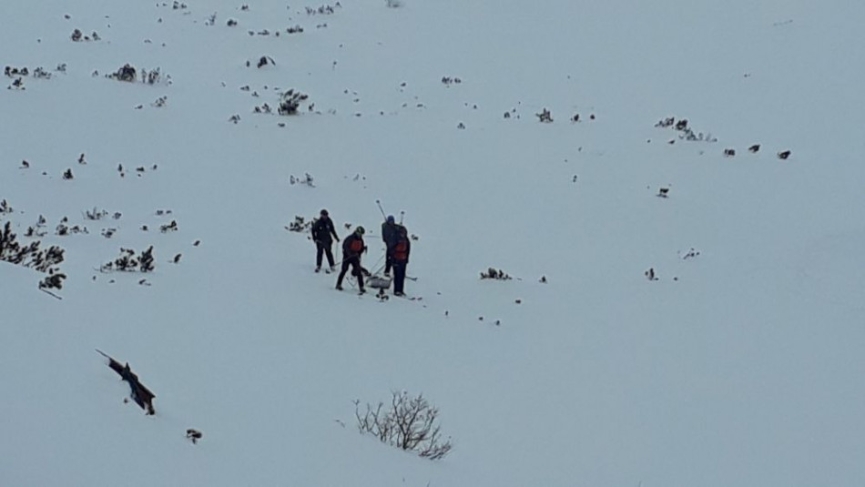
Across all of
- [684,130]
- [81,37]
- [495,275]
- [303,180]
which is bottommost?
[495,275]

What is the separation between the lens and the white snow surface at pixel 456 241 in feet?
23.9

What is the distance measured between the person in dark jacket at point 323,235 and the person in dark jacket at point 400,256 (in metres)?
1.19

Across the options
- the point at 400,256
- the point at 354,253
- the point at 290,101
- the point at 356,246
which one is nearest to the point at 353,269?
the point at 354,253

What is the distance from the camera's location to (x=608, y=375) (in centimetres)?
1106

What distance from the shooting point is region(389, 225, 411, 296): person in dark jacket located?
13344mm

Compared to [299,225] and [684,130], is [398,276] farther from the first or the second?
[684,130]

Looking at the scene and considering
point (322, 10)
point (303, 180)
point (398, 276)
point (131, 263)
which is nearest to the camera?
point (131, 263)

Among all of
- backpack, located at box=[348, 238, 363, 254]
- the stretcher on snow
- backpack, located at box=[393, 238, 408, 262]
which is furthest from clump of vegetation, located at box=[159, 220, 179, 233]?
backpack, located at box=[393, 238, 408, 262]

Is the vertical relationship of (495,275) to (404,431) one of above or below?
above

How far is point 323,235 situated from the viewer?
1410 centimetres

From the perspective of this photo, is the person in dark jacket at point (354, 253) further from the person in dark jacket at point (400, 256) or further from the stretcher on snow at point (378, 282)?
the person in dark jacket at point (400, 256)

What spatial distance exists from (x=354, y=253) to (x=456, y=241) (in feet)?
12.1

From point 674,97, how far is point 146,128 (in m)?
15.4

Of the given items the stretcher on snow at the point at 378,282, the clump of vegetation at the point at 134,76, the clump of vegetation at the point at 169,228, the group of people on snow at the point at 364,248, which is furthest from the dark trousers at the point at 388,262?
the clump of vegetation at the point at 134,76
